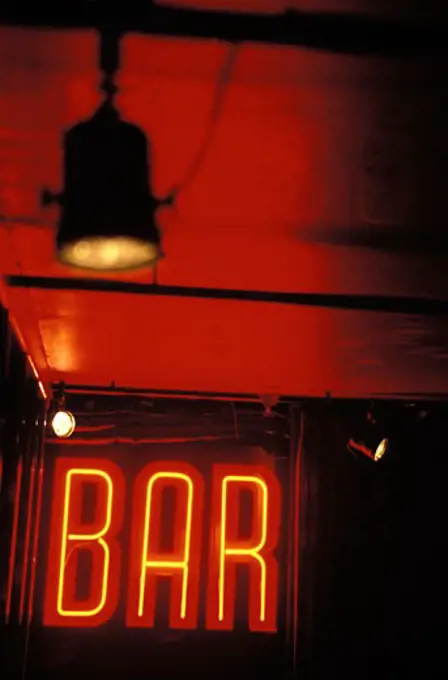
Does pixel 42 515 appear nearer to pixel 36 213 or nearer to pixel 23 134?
pixel 36 213

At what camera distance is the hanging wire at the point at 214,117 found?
221 cm

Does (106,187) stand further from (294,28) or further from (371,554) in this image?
(371,554)

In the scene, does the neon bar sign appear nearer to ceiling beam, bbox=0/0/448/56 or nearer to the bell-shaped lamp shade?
the bell-shaped lamp shade

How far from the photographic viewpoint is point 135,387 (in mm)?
6527

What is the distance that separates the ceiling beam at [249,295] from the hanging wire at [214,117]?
1049 mm

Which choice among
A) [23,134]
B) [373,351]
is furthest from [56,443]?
[23,134]

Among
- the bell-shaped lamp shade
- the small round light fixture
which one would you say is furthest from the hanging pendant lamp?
the small round light fixture

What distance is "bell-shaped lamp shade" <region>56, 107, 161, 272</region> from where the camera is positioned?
195 cm

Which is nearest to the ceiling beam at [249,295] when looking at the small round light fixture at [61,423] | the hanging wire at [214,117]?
the hanging wire at [214,117]

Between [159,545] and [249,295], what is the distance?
309 centimetres

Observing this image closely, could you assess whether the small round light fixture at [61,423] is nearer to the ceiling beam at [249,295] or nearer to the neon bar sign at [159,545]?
the neon bar sign at [159,545]

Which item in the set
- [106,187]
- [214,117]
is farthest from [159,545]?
[106,187]

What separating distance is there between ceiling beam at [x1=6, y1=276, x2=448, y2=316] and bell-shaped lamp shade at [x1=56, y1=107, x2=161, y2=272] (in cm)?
189

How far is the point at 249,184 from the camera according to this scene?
2.93 m
